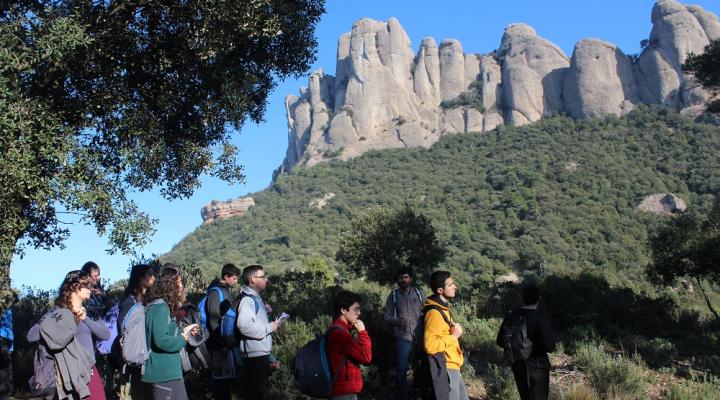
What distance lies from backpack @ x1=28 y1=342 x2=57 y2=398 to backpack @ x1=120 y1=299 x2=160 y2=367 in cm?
58

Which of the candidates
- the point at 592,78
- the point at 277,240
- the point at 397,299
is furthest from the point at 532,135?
the point at 397,299

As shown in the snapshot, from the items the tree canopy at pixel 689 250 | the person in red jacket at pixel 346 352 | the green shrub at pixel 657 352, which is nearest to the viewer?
the person in red jacket at pixel 346 352

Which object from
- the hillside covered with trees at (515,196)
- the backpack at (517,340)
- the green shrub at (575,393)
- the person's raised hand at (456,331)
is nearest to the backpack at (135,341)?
the person's raised hand at (456,331)

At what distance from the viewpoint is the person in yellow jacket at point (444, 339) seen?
5.72 m

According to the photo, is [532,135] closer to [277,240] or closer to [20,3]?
[277,240]

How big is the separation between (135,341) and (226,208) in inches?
3878

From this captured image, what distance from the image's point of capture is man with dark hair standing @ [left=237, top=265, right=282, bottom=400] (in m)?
6.11

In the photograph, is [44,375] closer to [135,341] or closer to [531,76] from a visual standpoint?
[135,341]

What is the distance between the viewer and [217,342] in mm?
6473

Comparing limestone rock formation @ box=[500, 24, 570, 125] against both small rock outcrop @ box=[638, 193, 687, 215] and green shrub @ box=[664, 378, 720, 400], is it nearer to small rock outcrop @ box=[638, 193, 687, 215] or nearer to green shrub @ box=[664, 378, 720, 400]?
small rock outcrop @ box=[638, 193, 687, 215]

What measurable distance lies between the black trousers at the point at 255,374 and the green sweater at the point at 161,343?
1128 millimetres

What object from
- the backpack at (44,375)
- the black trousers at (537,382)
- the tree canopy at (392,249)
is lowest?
the black trousers at (537,382)

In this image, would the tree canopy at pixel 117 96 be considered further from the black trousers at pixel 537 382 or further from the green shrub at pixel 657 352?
the green shrub at pixel 657 352

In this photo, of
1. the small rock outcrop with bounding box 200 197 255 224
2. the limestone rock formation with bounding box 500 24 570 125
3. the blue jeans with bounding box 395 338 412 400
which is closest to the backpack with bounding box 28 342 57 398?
the blue jeans with bounding box 395 338 412 400
